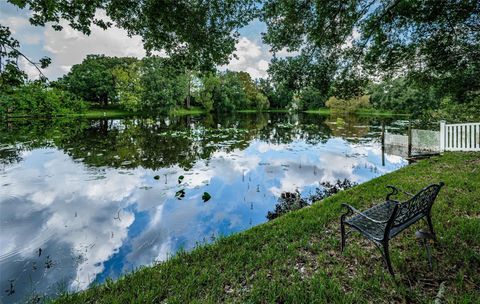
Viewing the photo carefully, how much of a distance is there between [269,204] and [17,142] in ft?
60.1

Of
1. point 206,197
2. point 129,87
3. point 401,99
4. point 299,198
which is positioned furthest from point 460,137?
point 129,87

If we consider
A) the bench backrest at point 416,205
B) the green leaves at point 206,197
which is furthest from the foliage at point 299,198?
the bench backrest at point 416,205

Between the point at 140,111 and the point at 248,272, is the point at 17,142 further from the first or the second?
the point at 140,111

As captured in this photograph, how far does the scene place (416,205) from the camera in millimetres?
3086

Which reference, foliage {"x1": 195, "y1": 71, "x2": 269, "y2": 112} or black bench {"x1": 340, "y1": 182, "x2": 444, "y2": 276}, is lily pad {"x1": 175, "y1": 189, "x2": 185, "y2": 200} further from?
foliage {"x1": 195, "y1": 71, "x2": 269, "y2": 112}

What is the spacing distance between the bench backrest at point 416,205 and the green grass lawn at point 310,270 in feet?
2.14

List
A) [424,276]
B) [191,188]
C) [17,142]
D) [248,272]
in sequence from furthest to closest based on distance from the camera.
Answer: [17,142], [191,188], [248,272], [424,276]

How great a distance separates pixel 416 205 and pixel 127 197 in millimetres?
7165

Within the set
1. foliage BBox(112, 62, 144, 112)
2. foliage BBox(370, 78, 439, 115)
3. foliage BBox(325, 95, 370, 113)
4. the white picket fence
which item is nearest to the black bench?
the white picket fence

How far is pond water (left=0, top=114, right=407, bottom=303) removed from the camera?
14.5 ft

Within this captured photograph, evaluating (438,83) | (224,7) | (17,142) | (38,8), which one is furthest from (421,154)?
(17,142)

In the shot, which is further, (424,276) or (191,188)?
(191,188)

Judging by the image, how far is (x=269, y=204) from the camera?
273 inches

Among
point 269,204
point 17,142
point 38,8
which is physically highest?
point 38,8
